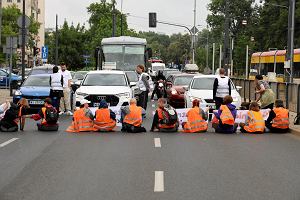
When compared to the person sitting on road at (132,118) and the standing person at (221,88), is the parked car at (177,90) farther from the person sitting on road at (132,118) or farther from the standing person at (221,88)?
the person sitting on road at (132,118)

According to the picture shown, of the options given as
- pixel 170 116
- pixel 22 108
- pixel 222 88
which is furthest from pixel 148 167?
pixel 222 88

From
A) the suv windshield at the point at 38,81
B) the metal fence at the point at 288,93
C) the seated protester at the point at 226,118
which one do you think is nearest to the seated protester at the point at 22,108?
the seated protester at the point at 226,118

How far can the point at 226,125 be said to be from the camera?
19797 mm

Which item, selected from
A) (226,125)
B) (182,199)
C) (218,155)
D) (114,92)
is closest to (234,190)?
(182,199)

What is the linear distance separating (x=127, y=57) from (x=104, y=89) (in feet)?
54.0

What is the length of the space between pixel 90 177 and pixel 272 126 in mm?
10043

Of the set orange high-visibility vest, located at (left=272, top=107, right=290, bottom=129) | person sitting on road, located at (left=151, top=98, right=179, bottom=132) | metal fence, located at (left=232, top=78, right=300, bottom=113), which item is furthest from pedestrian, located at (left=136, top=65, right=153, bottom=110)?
orange high-visibility vest, located at (left=272, top=107, right=290, bottom=129)

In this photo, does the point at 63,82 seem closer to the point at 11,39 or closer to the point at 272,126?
the point at 272,126

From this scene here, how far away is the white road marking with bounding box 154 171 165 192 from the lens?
32.9 feet

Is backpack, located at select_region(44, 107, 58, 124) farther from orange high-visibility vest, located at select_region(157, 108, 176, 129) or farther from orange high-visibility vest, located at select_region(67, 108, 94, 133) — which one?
orange high-visibility vest, located at select_region(157, 108, 176, 129)

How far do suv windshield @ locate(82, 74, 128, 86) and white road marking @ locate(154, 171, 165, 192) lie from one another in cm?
1357

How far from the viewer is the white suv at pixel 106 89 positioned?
935 inches

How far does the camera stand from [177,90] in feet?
109

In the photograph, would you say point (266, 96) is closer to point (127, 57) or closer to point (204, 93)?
point (204, 93)
